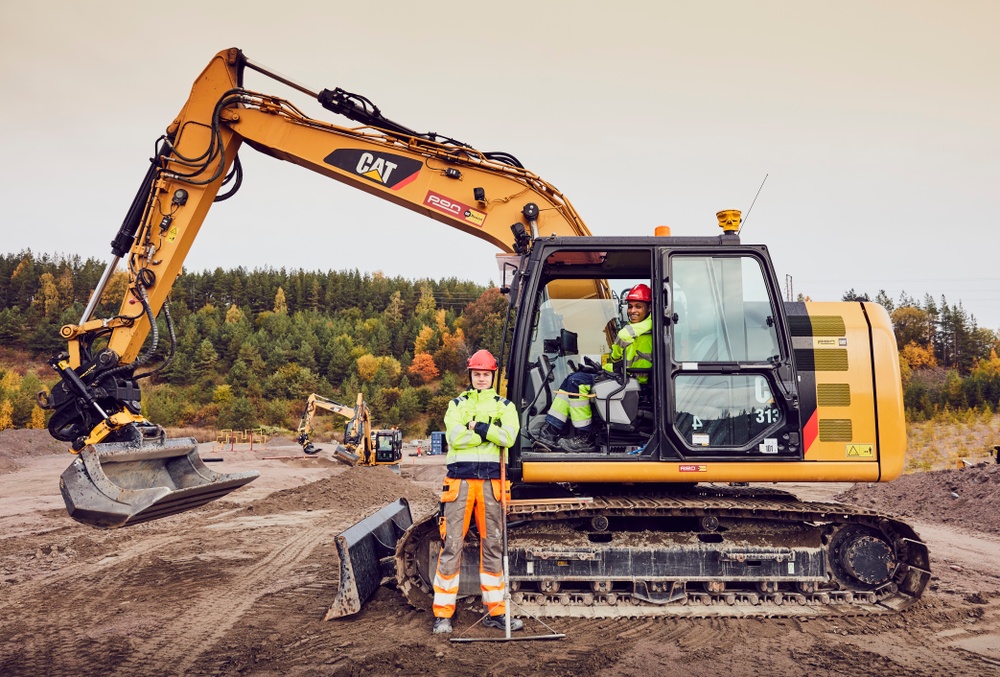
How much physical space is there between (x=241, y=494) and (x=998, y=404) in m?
33.4

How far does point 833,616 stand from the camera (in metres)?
5.42

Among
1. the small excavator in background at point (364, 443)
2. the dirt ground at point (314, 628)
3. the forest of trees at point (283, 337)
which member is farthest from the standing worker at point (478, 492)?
the forest of trees at point (283, 337)

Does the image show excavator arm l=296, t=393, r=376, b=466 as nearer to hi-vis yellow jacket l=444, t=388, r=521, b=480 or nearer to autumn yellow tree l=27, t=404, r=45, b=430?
hi-vis yellow jacket l=444, t=388, r=521, b=480

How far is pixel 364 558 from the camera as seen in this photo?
19.6 ft

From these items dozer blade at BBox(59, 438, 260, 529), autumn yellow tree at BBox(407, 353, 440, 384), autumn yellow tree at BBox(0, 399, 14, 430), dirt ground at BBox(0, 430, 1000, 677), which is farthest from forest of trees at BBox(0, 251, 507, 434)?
dozer blade at BBox(59, 438, 260, 529)

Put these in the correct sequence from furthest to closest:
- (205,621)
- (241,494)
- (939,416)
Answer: (939,416)
(241,494)
(205,621)

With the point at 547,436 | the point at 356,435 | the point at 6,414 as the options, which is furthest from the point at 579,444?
the point at 6,414

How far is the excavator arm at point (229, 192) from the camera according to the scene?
615 centimetres

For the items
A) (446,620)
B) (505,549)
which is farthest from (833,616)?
(446,620)

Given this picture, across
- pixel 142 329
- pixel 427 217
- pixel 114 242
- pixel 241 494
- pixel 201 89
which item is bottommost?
pixel 241 494

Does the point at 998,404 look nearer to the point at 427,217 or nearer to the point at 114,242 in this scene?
the point at 427,217

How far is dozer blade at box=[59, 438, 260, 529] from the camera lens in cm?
512

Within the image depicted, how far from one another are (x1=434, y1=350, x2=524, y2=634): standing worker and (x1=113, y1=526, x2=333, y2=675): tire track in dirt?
5.80 feet

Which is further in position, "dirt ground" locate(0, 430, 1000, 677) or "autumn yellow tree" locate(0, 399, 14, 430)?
"autumn yellow tree" locate(0, 399, 14, 430)
